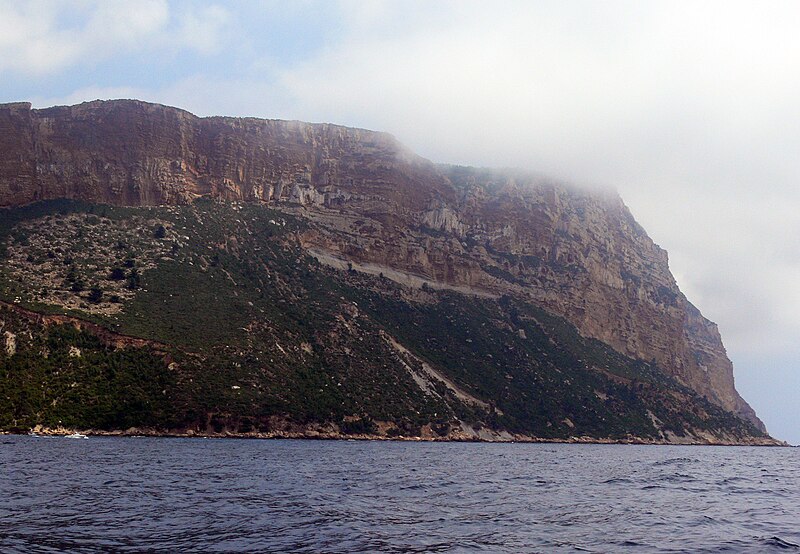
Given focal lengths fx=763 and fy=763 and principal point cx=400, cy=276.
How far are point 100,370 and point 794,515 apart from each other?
245 ft

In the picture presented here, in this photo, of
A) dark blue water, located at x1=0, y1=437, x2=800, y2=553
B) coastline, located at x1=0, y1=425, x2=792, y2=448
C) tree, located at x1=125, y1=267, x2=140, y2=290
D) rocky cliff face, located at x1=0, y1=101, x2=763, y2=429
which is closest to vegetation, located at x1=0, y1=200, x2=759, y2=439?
tree, located at x1=125, y1=267, x2=140, y2=290

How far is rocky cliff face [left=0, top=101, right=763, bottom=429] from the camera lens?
144 m

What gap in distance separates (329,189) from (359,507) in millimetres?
144073

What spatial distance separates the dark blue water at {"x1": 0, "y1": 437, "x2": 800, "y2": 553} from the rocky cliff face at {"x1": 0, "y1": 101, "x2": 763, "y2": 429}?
312 ft

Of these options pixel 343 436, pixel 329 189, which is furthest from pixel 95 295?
pixel 329 189

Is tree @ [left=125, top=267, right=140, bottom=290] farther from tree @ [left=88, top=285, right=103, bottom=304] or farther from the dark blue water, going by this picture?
the dark blue water

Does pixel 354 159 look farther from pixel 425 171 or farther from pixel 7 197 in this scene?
pixel 7 197

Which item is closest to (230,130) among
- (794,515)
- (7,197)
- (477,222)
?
(7,197)

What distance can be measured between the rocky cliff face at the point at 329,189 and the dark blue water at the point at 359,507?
95.0m

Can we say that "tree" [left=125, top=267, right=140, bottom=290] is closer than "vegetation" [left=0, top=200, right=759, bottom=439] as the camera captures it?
No

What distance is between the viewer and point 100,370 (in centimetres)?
8794

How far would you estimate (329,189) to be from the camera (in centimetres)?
17362

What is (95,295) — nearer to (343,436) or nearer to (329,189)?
(343,436)

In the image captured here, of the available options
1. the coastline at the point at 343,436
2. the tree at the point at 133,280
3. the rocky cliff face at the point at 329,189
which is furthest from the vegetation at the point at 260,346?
the rocky cliff face at the point at 329,189
